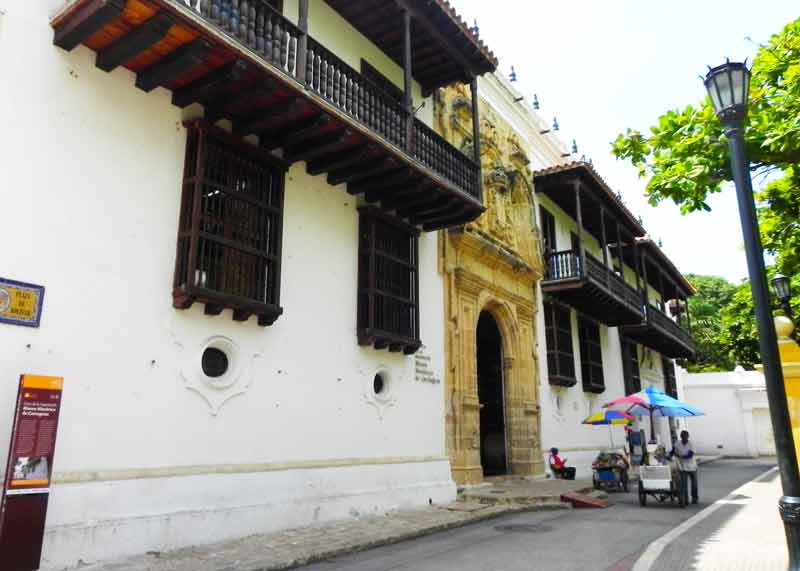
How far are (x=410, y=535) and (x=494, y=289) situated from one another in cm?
764

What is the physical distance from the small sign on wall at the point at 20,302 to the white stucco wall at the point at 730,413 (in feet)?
122

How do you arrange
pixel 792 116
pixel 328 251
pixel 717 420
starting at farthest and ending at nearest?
pixel 717 420
pixel 328 251
pixel 792 116

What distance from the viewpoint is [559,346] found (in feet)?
59.0

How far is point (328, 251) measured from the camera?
986 centimetres

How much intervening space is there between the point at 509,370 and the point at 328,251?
738 cm

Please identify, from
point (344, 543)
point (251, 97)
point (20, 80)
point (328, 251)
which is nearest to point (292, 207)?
point (328, 251)

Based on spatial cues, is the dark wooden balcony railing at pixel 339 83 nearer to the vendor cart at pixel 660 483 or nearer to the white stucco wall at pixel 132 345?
the white stucco wall at pixel 132 345

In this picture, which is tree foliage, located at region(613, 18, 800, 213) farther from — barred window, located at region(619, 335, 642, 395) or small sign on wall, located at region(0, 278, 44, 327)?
barred window, located at region(619, 335, 642, 395)

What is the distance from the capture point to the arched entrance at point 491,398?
15609mm

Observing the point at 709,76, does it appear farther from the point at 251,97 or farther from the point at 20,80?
the point at 20,80

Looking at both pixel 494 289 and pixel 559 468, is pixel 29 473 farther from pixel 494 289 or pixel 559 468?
pixel 559 468

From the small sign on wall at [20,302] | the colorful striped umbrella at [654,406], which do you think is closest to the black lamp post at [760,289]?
the small sign on wall at [20,302]

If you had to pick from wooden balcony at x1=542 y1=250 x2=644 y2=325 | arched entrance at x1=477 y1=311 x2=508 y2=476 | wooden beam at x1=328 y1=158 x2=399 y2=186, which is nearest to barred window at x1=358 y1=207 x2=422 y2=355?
wooden beam at x1=328 y1=158 x2=399 y2=186

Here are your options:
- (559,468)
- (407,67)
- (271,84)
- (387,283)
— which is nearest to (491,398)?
(559,468)
